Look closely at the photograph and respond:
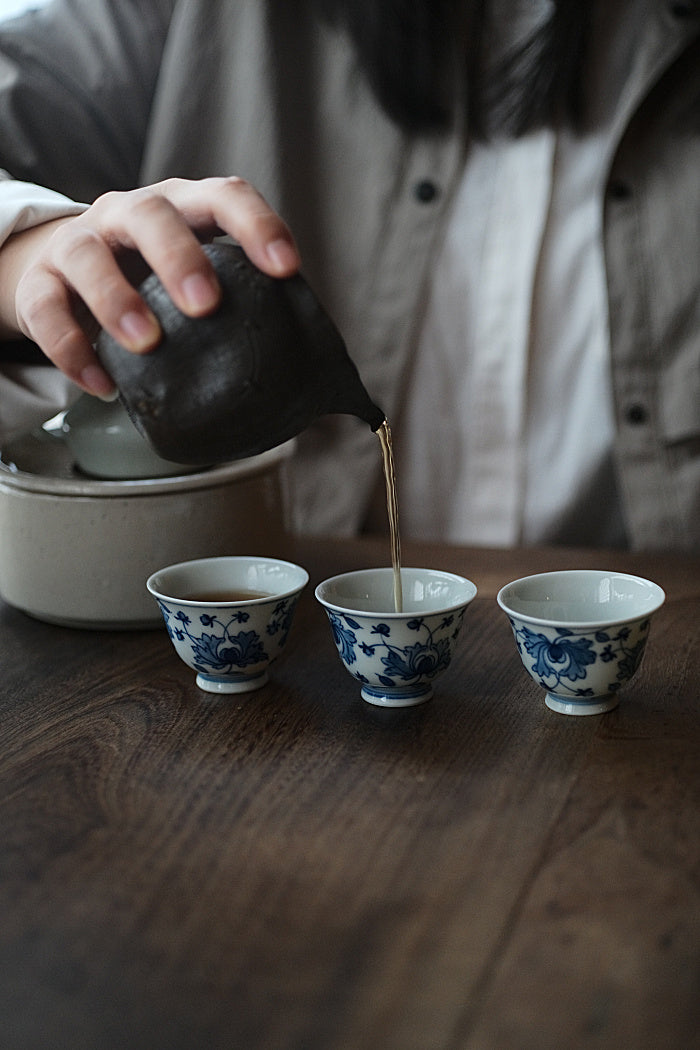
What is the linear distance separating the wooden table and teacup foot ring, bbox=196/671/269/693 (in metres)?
0.02

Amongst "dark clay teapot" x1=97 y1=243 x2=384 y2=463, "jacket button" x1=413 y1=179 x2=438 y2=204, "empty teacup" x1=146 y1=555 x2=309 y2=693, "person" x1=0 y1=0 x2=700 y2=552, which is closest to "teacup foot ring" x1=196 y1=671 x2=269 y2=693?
"empty teacup" x1=146 y1=555 x2=309 y2=693

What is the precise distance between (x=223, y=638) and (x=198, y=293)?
29 cm

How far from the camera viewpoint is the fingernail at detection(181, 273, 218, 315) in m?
0.66

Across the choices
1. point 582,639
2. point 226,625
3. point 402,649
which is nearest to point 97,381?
point 226,625

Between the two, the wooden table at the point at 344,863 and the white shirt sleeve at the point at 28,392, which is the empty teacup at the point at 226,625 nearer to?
the wooden table at the point at 344,863

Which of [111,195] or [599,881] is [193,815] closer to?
[599,881]

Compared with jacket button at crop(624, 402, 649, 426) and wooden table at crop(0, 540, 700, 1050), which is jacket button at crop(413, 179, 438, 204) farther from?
wooden table at crop(0, 540, 700, 1050)

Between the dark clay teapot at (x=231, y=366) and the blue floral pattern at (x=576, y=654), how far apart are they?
25 cm

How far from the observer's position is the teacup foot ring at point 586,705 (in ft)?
2.49

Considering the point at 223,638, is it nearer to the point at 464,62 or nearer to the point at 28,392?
the point at 28,392

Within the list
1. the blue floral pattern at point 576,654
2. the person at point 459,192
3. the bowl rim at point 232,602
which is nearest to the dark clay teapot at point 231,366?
the bowl rim at point 232,602

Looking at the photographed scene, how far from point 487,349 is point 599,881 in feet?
3.28

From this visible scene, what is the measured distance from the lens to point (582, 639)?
725 mm

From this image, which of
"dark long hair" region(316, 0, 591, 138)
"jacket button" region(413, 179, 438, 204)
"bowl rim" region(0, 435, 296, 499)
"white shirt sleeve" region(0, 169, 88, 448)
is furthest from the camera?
"jacket button" region(413, 179, 438, 204)
